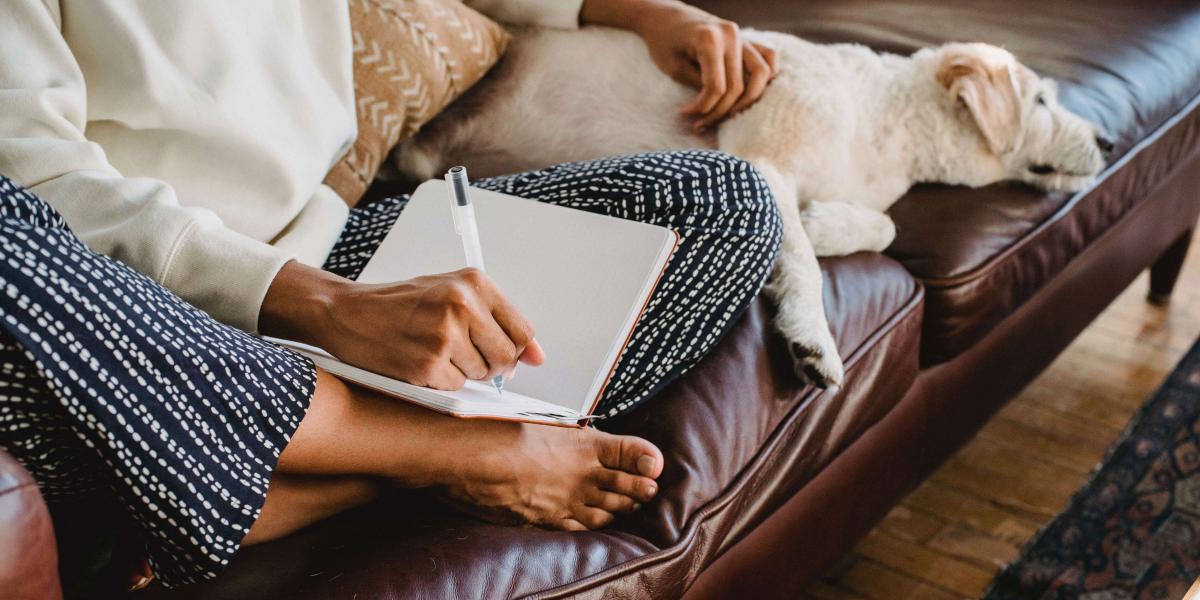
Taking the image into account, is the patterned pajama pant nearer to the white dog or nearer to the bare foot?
the bare foot

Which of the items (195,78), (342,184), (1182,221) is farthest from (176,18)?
(1182,221)

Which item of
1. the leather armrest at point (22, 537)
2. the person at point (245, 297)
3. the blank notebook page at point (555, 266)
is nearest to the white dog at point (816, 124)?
the person at point (245, 297)

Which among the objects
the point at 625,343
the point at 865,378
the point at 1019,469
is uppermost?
the point at 625,343

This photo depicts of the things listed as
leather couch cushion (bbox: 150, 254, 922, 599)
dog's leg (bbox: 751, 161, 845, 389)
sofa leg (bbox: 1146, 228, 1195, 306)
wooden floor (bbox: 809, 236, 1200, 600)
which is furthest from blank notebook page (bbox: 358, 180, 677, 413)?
sofa leg (bbox: 1146, 228, 1195, 306)

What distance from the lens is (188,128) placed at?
3.19 ft

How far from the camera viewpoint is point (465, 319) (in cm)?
77

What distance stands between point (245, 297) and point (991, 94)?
1032 mm

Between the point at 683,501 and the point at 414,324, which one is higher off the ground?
the point at 414,324

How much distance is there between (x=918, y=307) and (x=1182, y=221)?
0.89 meters

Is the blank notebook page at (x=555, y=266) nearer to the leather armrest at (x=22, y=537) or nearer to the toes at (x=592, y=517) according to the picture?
the toes at (x=592, y=517)

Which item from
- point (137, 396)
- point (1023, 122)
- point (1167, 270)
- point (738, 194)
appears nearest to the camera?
point (137, 396)

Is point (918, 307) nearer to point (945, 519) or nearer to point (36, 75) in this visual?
point (945, 519)

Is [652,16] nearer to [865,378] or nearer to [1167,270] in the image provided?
[865,378]

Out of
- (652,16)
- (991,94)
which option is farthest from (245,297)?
(991,94)
